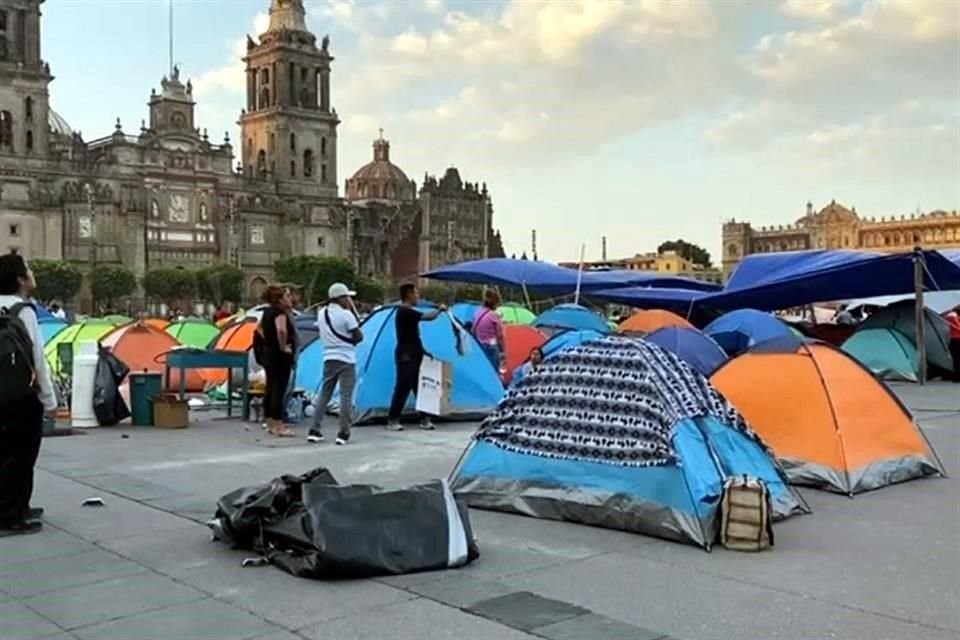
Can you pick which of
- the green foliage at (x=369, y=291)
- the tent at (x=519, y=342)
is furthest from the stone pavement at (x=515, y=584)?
the green foliage at (x=369, y=291)

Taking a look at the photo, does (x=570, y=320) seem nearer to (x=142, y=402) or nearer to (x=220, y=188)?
(x=142, y=402)

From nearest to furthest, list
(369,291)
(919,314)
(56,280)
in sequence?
(919,314) → (56,280) → (369,291)

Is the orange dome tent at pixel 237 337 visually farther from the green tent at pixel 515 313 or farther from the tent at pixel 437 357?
the green tent at pixel 515 313

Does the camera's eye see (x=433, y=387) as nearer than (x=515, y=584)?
No

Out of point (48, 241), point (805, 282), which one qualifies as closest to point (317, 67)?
point (48, 241)

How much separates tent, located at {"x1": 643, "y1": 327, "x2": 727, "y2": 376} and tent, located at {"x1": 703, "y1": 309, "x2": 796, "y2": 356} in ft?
10.0

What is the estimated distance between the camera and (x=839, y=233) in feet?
456

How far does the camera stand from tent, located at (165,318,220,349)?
853 inches

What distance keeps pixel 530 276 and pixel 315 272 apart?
209ft

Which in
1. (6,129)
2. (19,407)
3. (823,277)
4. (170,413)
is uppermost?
(6,129)

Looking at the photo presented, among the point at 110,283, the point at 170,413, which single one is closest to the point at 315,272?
the point at 110,283

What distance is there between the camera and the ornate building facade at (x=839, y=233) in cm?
12731

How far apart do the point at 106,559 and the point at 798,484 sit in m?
5.59

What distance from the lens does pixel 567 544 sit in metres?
6.72
